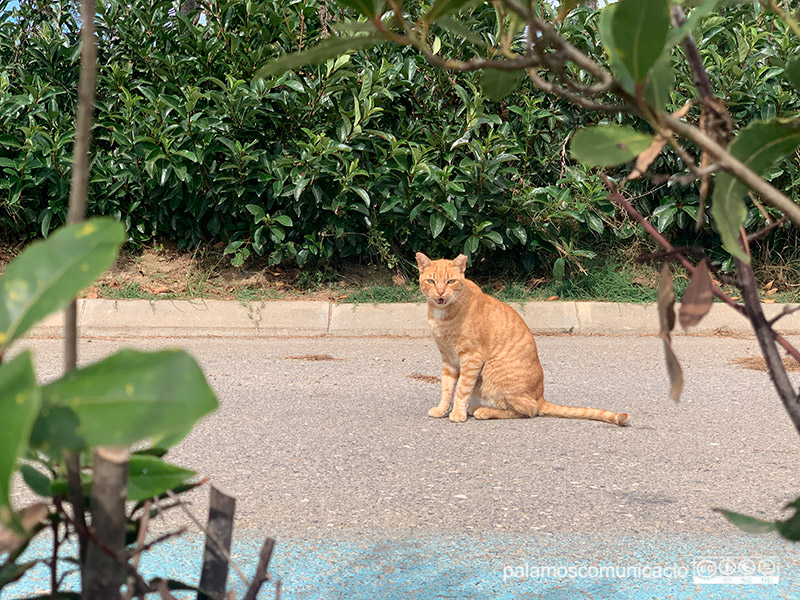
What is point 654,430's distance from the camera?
386 cm

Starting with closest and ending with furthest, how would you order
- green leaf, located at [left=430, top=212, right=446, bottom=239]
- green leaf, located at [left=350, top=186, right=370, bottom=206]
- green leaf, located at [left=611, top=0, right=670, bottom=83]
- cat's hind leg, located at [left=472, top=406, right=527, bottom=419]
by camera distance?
green leaf, located at [left=611, top=0, right=670, bottom=83] → cat's hind leg, located at [left=472, top=406, right=527, bottom=419] → green leaf, located at [left=350, top=186, right=370, bottom=206] → green leaf, located at [left=430, top=212, right=446, bottom=239]

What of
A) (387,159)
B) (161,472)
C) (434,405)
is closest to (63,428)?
(161,472)

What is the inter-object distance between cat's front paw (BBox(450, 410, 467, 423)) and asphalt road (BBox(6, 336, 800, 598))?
74 millimetres

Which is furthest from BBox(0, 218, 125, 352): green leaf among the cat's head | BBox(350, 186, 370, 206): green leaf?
BBox(350, 186, 370, 206): green leaf

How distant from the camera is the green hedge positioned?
6320mm

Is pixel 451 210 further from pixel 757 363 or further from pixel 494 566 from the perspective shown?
pixel 494 566

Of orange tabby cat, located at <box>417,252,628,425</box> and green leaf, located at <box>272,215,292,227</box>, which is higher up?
green leaf, located at <box>272,215,292,227</box>

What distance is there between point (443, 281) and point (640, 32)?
401 centimetres

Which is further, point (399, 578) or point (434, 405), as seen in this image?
point (434, 405)

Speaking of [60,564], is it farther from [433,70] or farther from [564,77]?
[433,70]

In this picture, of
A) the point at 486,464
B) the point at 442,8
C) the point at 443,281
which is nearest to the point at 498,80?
the point at 442,8

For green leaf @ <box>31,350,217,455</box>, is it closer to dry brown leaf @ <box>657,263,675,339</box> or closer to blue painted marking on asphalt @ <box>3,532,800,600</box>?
dry brown leaf @ <box>657,263,675,339</box>

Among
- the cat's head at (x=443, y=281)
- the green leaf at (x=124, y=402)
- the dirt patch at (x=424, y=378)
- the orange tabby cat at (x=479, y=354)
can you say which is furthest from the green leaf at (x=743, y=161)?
the dirt patch at (x=424, y=378)

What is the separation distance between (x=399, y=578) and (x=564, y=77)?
184cm
